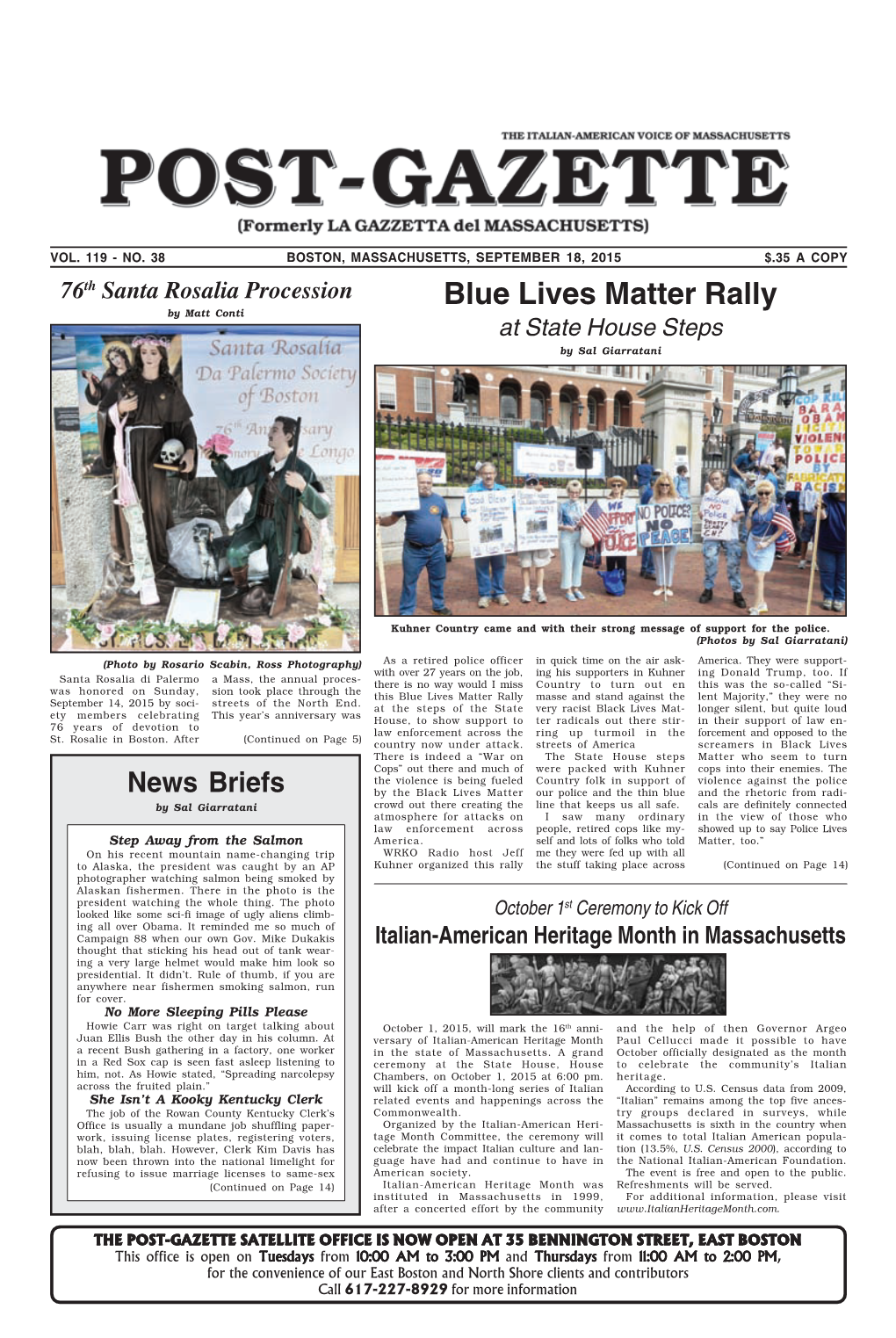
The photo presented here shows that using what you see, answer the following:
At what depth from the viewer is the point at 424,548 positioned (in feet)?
13.1

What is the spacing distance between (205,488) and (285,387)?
2.50 ft

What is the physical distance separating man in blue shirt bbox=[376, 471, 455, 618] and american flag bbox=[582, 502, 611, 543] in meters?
0.86

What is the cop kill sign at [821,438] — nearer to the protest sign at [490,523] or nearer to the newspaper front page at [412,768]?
the newspaper front page at [412,768]

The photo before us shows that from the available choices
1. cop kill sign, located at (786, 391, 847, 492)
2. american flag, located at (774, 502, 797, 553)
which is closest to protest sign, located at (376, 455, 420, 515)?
american flag, located at (774, 502, 797, 553)

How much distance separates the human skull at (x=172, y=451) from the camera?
3939 millimetres

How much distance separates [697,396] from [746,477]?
23.7 inches

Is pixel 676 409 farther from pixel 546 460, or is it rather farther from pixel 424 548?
pixel 424 548

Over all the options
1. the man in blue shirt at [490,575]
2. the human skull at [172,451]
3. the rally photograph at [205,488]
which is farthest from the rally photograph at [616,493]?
the human skull at [172,451]

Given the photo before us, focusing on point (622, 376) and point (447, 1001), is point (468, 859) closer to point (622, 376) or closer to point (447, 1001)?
point (447, 1001)

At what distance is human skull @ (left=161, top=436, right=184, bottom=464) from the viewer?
3.94m

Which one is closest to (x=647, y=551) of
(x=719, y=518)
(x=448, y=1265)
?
(x=719, y=518)

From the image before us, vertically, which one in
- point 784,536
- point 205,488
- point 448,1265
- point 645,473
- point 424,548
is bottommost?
point 448,1265

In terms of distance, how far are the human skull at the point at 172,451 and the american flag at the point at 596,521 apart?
2.47 meters

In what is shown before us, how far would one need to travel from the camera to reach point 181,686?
3.95 m
